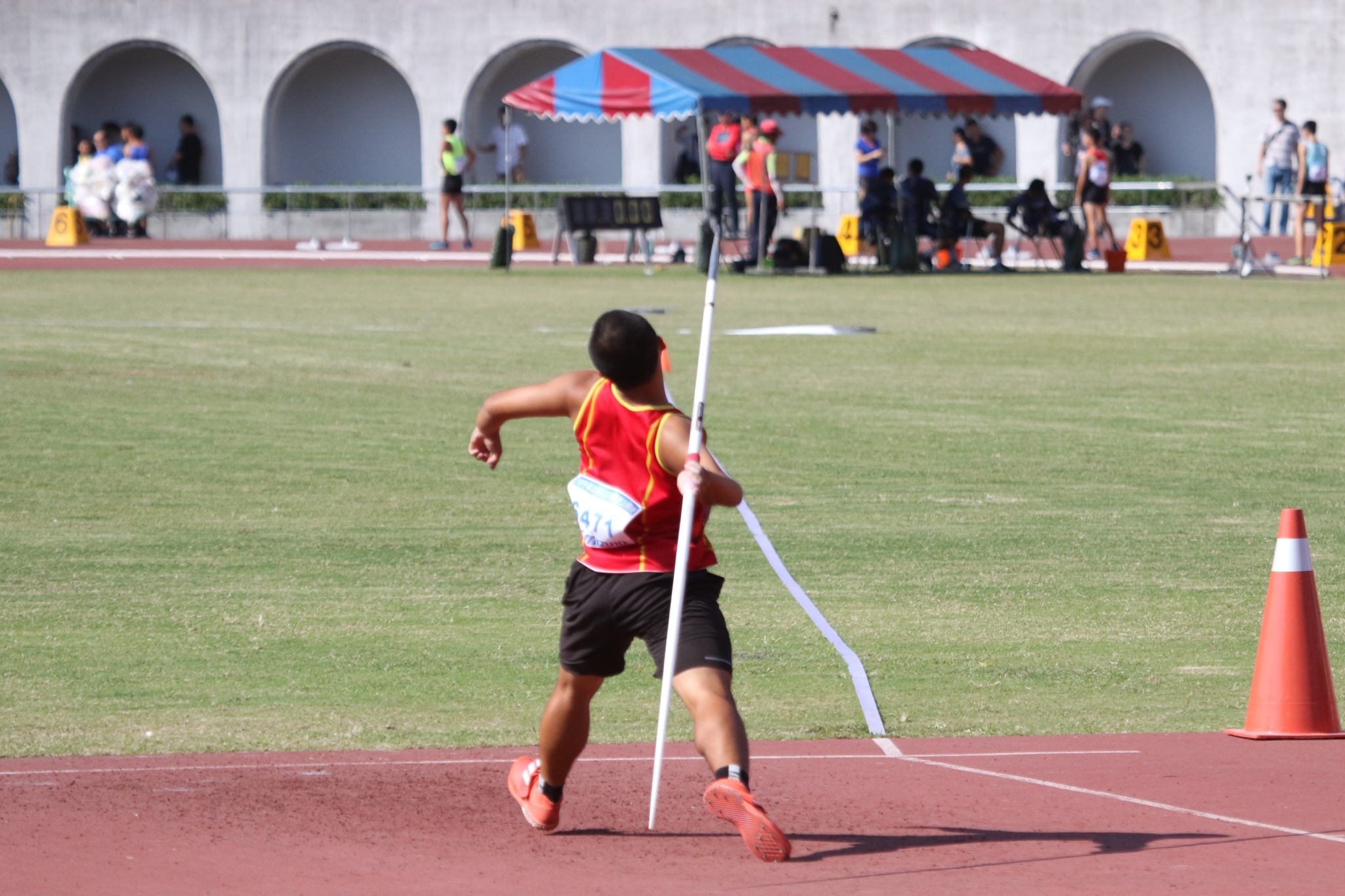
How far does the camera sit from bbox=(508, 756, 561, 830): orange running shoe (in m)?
5.62

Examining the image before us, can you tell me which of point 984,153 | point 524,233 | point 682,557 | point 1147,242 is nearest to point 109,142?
point 524,233

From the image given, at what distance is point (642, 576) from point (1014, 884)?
1.20 meters

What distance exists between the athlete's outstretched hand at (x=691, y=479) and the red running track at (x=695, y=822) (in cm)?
95

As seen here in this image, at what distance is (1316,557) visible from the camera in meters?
9.91

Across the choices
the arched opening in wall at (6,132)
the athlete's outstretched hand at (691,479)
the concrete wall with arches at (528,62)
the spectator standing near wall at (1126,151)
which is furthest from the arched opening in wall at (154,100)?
the athlete's outstretched hand at (691,479)

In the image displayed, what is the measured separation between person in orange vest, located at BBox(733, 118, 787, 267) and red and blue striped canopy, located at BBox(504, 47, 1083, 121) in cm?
113

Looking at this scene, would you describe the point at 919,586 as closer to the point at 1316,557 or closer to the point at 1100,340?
the point at 1316,557

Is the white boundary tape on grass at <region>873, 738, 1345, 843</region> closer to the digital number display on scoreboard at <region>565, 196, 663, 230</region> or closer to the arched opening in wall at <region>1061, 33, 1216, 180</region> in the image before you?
the digital number display on scoreboard at <region>565, 196, 663, 230</region>

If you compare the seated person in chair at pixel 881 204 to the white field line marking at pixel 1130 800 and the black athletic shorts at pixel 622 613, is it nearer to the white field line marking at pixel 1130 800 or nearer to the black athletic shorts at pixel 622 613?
the white field line marking at pixel 1130 800

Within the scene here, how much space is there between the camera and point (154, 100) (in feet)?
174

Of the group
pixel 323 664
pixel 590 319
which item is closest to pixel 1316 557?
pixel 323 664

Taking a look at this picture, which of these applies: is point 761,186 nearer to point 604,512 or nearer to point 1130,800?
point 1130,800

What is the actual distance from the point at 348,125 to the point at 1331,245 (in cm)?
2854

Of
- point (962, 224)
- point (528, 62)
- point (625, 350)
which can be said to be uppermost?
point (528, 62)
